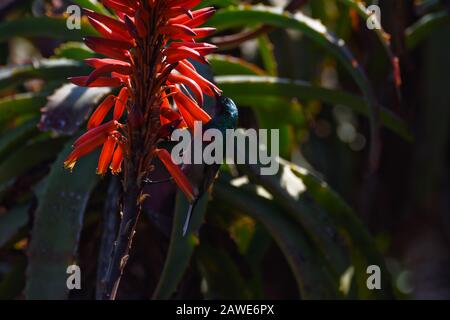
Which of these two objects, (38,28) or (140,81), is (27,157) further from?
(140,81)

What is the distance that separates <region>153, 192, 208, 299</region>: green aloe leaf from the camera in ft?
4.26

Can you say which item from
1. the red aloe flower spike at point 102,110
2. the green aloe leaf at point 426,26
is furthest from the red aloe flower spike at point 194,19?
the green aloe leaf at point 426,26

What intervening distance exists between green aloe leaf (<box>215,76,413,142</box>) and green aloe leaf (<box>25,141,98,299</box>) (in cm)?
36

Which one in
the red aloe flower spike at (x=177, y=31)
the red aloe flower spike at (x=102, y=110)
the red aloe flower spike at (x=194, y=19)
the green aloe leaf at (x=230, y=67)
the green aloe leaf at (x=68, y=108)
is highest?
the green aloe leaf at (x=230, y=67)

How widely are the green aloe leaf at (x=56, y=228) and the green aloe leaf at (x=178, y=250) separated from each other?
155 millimetres

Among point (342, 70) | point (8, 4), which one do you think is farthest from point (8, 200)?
point (342, 70)

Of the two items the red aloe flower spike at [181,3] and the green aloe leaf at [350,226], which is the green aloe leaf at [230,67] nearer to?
the green aloe leaf at [350,226]

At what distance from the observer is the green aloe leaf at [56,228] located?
1.28m

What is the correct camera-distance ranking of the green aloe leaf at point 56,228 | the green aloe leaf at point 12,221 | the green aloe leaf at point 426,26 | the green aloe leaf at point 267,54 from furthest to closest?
the green aloe leaf at point 267,54 < the green aloe leaf at point 426,26 < the green aloe leaf at point 12,221 < the green aloe leaf at point 56,228

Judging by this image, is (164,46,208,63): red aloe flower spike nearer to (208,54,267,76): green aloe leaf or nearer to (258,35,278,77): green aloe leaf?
(208,54,267,76): green aloe leaf

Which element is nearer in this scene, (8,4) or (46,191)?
(46,191)
